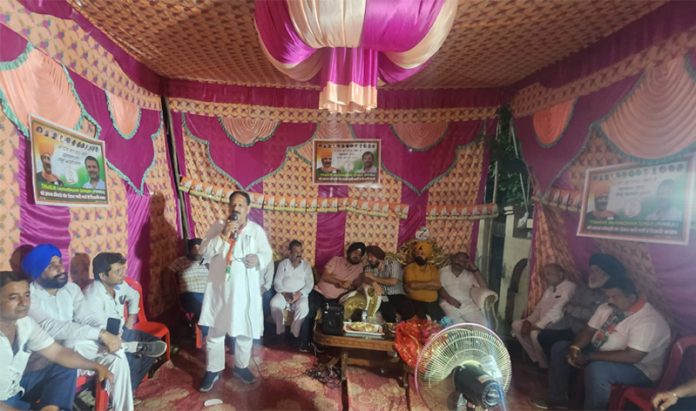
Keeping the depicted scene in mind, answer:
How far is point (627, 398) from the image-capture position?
1.87 meters

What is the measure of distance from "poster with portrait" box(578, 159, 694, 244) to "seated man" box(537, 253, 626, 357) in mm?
A: 215

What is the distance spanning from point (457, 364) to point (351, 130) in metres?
2.36

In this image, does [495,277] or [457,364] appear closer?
[457,364]

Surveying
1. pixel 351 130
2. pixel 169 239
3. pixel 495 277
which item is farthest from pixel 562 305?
pixel 169 239

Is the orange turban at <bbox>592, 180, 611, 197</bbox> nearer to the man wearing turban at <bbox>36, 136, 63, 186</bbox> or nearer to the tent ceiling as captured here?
the tent ceiling

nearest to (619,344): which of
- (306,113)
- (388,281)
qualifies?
(388,281)

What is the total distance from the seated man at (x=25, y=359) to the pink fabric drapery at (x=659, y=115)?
3460 millimetres

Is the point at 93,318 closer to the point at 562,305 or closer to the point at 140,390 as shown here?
the point at 140,390

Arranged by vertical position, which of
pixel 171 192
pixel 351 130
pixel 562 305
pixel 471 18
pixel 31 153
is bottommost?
pixel 562 305

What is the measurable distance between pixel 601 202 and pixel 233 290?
8.83ft

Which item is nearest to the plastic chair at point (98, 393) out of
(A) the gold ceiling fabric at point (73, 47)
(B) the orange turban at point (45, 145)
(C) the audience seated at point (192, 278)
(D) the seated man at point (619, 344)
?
(C) the audience seated at point (192, 278)

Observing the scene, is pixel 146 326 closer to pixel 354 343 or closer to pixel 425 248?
pixel 354 343

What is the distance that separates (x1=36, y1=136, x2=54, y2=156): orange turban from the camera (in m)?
1.75

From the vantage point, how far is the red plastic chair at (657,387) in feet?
5.72
